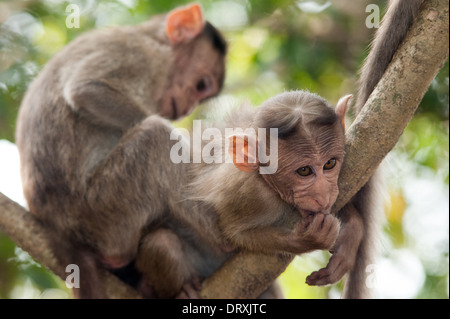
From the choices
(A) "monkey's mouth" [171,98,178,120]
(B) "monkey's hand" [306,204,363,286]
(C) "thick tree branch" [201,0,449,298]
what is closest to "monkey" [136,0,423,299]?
(B) "monkey's hand" [306,204,363,286]

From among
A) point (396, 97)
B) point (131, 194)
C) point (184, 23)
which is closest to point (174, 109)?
point (184, 23)

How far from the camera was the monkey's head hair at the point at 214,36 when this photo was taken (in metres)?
8.49

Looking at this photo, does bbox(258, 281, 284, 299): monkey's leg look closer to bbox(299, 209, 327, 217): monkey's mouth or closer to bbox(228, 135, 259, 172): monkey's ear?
bbox(299, 209, 327, 217): monkey's mouth

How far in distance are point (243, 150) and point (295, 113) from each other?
52cm

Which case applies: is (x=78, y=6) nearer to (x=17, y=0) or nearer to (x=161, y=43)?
(x=17, y=0)

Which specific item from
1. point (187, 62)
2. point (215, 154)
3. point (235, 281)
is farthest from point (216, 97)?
point (235, 281)

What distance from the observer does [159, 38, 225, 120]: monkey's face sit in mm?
8016

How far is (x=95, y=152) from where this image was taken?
635 centimetres

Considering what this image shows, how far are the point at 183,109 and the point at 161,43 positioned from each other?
0.94 meters

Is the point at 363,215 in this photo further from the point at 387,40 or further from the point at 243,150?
the point at 387,40

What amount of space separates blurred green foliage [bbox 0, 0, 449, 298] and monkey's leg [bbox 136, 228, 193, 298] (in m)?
2.62

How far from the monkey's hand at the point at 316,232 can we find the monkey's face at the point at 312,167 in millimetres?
71

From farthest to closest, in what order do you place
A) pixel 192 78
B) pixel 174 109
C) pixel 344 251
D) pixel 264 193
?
pixel 192 78 → pixel 174 109 → pixel 344 251 → pixel 264 193

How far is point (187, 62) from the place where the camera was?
8297mm
